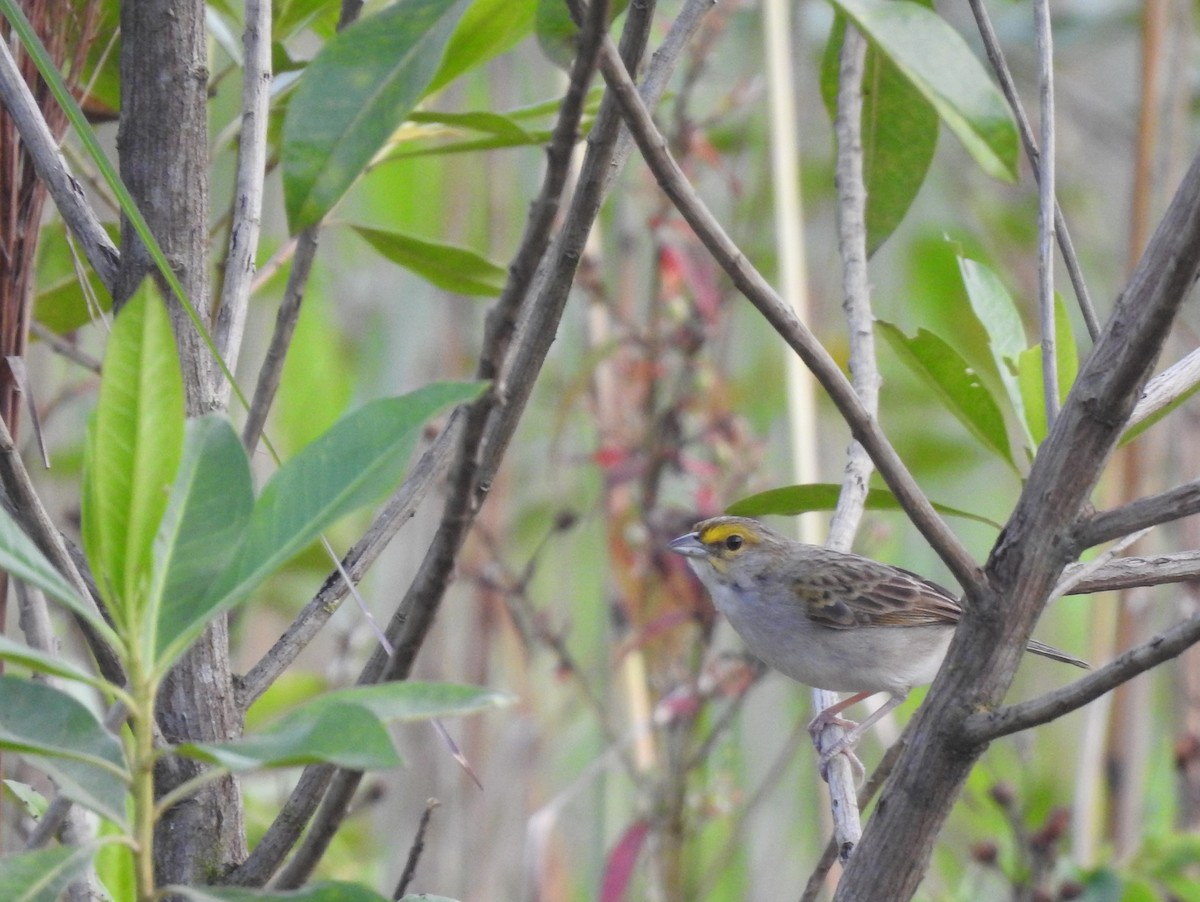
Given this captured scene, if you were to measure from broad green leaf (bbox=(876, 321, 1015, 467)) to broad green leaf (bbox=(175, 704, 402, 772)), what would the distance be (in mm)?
912

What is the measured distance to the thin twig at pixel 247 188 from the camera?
126 cm

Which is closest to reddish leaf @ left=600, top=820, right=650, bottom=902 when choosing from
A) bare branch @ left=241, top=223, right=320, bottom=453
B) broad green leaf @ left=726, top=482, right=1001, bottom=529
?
broad green leaf @ left=726, top=482, right=1001, bottom=529

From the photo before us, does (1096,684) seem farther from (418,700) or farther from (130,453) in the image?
(130,453)

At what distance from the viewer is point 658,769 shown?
3.29 m

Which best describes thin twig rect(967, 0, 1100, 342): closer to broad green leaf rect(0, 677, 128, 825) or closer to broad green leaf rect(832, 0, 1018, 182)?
broad green leaf rect(832, 0, 1018, 182)

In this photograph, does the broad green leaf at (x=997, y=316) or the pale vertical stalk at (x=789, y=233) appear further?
the pale vertical stalk at (x=789, y=233)

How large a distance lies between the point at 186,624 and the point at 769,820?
3942 millimetres

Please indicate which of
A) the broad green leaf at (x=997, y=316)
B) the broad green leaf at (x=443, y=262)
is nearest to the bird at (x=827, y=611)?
the broad green leaf at (x=997, y=316)

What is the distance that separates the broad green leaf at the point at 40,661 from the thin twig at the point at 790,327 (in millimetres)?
526

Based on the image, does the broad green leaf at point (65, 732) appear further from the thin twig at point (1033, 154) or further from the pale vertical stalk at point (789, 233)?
the pale vertical stalk at point (789, 233)

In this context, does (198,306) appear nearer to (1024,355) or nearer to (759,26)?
(1024,355)

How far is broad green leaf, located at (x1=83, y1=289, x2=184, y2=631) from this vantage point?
93cm

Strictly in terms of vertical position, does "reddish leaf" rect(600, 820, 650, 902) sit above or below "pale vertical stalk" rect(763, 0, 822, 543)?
below

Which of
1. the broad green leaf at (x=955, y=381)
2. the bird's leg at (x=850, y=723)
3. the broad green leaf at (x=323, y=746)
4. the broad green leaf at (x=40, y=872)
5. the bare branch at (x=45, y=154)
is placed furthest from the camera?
the bird's leg at (x=850, y=723)
